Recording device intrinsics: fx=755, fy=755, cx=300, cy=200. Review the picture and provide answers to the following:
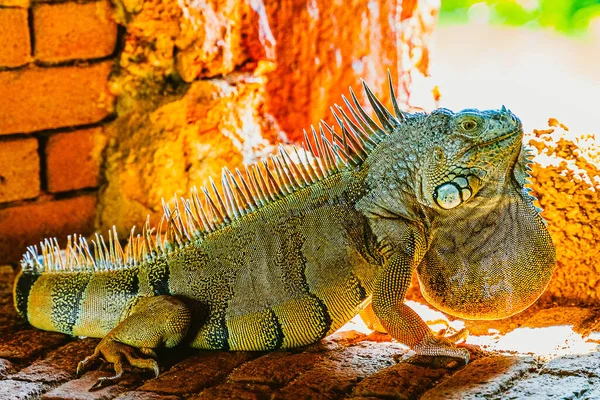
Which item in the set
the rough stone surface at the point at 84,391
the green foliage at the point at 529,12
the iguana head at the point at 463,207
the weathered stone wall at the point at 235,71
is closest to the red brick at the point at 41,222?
the weathered stone wall at the point at 235,71

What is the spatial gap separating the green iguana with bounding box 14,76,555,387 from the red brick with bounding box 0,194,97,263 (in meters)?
0.80

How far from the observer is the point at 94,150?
430 centimetres

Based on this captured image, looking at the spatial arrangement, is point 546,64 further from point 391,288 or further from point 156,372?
point 156,372

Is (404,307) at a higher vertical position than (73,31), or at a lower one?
lower

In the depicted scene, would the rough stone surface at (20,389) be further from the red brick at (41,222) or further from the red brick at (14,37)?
the red brick at (14,37)

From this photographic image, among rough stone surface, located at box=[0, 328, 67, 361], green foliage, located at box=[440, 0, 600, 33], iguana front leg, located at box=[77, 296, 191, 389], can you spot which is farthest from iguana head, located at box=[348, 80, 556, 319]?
rough stone surface, located at box=[0, 328, 67, 361]

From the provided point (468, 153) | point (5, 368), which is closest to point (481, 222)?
point (468, 153)

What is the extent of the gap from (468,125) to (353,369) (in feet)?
3.55

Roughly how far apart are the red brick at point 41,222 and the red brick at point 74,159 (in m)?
0.10

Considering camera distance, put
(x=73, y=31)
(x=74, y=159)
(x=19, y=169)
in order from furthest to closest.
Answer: (x=74, y=159) → (x=19, y=169) → (x=73, y=31)

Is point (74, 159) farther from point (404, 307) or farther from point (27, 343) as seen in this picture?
point (404, 307)

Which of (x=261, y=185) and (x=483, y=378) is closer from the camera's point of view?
(x=483, y=378)

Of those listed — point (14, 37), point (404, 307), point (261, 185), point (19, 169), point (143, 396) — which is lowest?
point (143, 396)

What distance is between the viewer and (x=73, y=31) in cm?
404
